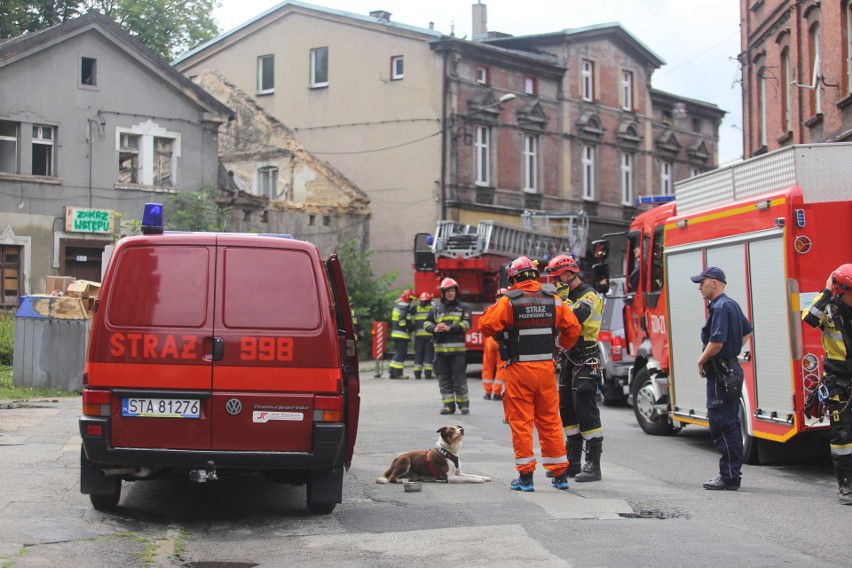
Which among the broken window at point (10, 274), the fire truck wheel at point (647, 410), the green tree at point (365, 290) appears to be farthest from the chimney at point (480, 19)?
the fire truck wheel at point (647, 410)

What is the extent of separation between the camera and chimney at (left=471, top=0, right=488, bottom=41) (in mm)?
44656

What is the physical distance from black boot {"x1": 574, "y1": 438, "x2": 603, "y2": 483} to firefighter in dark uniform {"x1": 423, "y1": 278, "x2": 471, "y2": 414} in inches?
229

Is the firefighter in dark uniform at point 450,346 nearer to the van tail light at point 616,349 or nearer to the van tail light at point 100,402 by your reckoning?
the van tail light at point 616,349

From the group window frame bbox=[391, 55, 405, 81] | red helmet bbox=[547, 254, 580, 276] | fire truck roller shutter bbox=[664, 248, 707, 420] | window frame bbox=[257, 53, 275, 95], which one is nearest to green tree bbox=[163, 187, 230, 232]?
window frame bbox=[391, 55, 405, 81]

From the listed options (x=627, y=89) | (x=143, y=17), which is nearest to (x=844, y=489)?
(x=627, y=89)

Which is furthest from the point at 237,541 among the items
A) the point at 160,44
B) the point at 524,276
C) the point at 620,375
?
the point at 160,44

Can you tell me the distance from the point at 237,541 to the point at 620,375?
1083 centimetres

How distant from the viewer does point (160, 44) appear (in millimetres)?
45438

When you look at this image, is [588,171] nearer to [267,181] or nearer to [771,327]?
[267,181]

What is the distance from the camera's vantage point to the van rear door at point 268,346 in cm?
724

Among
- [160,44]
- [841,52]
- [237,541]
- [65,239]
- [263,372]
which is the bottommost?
[237,541]

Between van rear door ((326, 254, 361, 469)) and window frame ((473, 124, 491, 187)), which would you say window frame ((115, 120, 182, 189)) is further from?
van rear door ((326, 254, 361, 469))

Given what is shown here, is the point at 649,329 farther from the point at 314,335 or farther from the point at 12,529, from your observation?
the point at 12,529

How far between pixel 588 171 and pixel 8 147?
23.0 m
